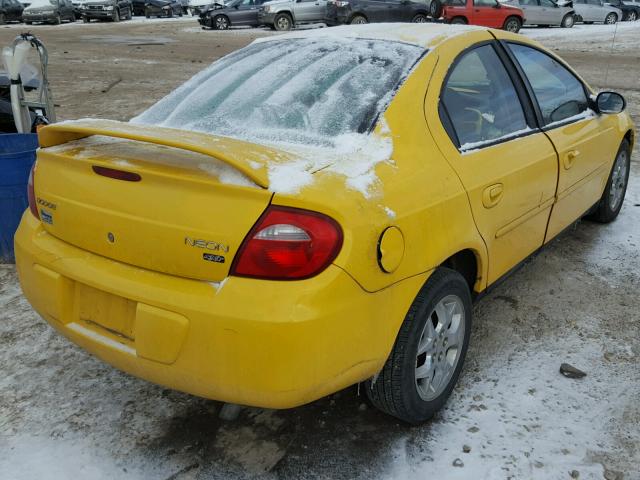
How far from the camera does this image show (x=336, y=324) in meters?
2.01

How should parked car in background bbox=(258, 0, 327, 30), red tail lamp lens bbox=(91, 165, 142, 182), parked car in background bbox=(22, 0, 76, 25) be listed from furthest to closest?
parked car in background bbox=(22, 0, 76, 25)
parked car in background bbox=(258, 0, 327, 30)
red tail lamp lens bbox=(91, 165, 142, 182)

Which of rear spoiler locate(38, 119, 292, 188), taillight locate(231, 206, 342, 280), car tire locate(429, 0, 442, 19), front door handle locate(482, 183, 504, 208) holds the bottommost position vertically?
front door handle locate(482, 183, 504, 208)

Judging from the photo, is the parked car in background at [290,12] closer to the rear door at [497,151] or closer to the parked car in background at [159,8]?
the parked car in background at [159,8]

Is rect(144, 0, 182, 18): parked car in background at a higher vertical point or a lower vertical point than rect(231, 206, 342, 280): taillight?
higher

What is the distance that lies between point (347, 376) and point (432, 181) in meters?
0.83

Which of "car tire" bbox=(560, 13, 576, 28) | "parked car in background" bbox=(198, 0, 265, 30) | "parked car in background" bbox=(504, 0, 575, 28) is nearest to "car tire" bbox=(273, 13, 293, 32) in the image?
"parked car in background" bbox=(198, 0, 265, 30)

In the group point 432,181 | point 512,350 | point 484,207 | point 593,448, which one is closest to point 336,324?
point 432,181

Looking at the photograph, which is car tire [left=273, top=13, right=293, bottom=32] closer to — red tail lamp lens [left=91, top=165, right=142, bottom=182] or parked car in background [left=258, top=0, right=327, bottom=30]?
parked car in background [left=258, top=0, right=327, bottom=30]

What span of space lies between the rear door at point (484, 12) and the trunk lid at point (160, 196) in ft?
66.5

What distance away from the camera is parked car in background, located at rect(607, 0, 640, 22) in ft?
97.9

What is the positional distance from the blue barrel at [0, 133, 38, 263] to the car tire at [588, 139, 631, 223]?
4.00 meters

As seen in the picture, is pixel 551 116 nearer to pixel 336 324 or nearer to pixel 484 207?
pixel 484 207

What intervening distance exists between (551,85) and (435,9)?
18.8m

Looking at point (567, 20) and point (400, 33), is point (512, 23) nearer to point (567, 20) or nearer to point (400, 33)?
point (567, 20)
